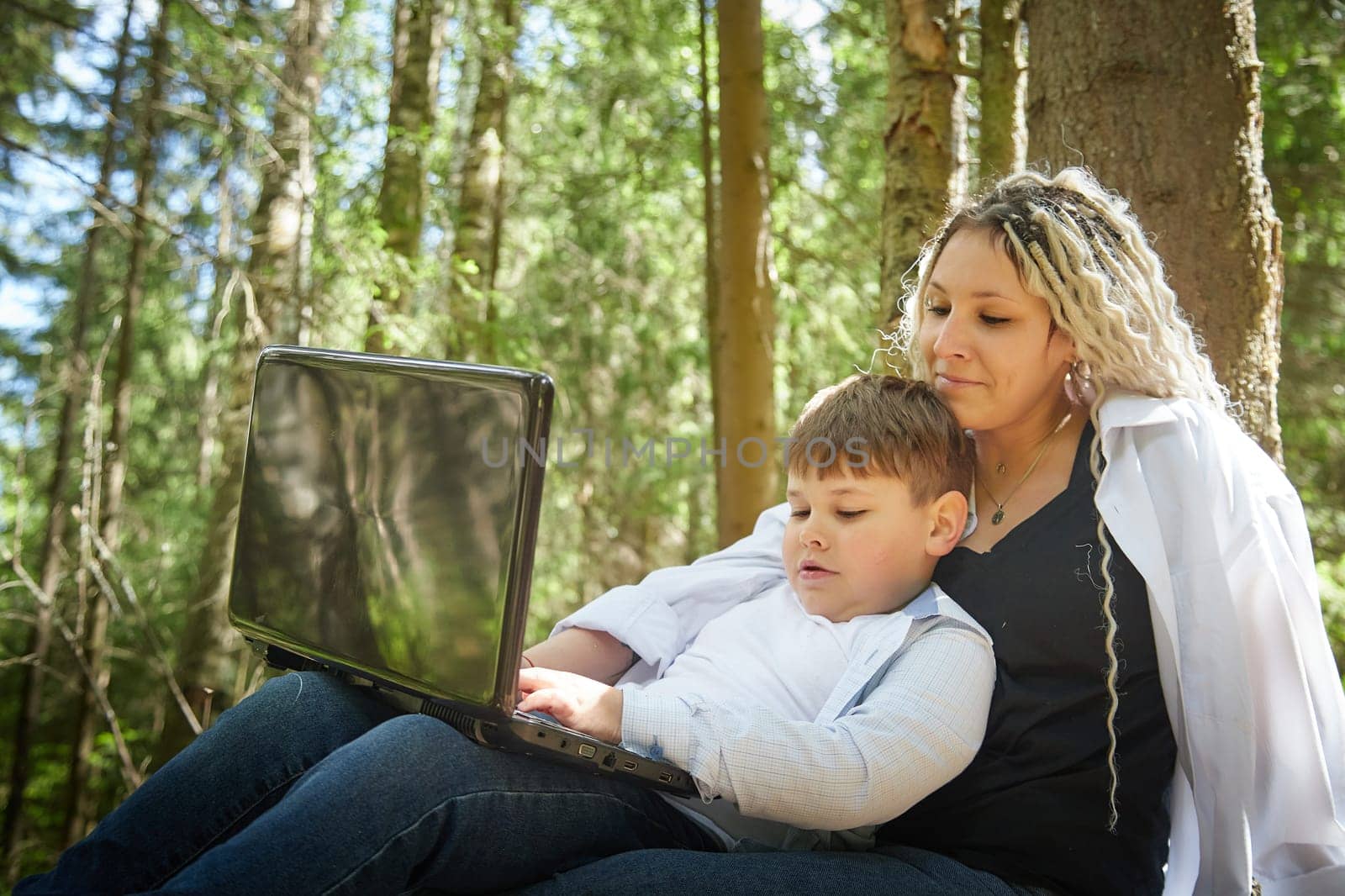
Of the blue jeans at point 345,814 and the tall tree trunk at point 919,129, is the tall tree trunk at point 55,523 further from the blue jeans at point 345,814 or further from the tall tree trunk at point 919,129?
the blue jeans at point 345,814

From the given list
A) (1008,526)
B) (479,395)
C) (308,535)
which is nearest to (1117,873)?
(1008,526)

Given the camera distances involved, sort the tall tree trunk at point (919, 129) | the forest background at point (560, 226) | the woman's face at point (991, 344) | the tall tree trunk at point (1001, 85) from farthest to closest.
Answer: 1. the tall tree trunk at point (1001, 85)
2. the tall tree trunk at point (919, 129)
3. the forest background at point (560, 226)
4. the woman's face at point (991, 344)

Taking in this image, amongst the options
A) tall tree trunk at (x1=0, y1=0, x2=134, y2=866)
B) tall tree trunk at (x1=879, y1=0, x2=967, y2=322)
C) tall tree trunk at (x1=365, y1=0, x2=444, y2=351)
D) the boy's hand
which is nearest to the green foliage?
tall tree trunk at (x1=879, y1=0, x2=967, y2=322)

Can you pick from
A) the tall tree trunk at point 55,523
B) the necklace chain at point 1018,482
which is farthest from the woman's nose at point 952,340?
the tall tree trunk at point 55,523

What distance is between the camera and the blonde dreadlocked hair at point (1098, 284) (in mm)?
1906

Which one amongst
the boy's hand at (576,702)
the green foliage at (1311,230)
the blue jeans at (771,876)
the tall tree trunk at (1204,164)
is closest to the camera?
the blue jeans at (771,876)

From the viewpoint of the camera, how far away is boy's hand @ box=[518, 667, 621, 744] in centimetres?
158

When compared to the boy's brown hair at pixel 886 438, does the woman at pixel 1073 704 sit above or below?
below

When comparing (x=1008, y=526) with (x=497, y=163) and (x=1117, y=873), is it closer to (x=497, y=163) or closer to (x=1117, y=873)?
(x=1117, y=873)

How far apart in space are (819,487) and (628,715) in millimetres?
540

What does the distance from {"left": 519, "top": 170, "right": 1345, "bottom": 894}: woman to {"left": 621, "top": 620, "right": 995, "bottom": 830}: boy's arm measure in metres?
0.11

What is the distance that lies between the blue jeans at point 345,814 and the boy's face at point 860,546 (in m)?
0.47

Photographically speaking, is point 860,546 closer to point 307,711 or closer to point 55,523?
point 307,711

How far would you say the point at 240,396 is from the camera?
571 cm
